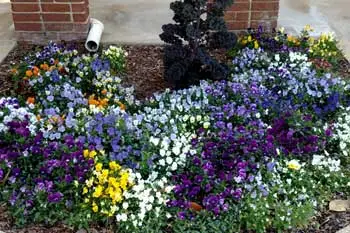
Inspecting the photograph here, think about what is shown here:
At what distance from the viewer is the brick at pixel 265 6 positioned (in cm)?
475

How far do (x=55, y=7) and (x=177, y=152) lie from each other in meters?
2.27

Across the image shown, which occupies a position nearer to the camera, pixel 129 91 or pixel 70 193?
pixel 70 193

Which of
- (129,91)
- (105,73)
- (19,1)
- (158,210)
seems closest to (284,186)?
(158,210)

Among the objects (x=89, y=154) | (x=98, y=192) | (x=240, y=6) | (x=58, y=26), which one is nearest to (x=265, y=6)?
(x=240, y=6)

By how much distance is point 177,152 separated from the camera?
2.94 m

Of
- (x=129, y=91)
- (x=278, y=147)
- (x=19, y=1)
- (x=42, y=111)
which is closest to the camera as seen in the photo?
(x=278, y=147)

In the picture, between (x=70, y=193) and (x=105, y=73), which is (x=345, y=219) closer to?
(x=70, y=193)

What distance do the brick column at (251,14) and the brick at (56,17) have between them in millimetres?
1401

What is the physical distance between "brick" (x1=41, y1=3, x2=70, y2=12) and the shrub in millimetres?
1263

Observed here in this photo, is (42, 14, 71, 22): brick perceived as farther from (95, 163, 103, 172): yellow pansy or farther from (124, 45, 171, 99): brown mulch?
(95, 163, 103, 172): yellow pansy

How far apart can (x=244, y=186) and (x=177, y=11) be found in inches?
53.7

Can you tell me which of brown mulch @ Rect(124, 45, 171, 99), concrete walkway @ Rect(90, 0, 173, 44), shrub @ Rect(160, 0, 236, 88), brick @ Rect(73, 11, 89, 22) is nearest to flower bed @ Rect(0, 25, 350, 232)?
shrub @ Rect(160, 0, 236, 88)

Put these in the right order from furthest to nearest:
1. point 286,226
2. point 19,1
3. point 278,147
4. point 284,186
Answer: point 19,1 < point 278,147 < point 284,186 < point 286,226

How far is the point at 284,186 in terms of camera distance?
9.45 ft
